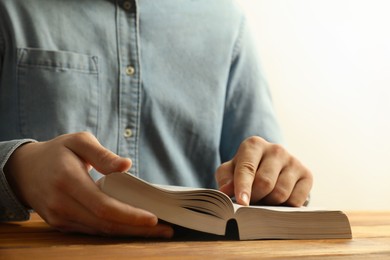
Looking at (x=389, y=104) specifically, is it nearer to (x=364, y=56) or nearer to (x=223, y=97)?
(x=364, y=56)

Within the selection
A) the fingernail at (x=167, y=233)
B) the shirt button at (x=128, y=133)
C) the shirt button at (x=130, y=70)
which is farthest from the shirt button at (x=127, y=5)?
the fingernail at (x=167, y=233)

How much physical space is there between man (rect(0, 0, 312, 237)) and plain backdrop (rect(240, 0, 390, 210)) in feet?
1.51

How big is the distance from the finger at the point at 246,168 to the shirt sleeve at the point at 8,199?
308 millimetres

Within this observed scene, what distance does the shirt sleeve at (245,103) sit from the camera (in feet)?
4.74

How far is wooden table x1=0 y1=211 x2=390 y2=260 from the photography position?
65 cm

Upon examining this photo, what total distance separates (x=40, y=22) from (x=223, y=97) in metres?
0.45

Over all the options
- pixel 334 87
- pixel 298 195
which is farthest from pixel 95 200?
pixel 334 87

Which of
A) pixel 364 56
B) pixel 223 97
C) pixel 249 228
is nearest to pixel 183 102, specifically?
pixel 223 97

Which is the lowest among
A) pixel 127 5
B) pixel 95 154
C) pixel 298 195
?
pixel 298 195

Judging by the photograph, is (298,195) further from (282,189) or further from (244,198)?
(244,198)

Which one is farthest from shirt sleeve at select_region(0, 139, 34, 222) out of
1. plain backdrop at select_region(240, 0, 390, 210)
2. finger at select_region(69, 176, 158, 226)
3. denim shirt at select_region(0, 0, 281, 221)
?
plain backdrop at select_region(240, 0, 390, 210)

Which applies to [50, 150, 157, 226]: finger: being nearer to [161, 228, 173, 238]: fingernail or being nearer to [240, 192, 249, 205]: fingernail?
[161, 228, 173, 238]: fingernail

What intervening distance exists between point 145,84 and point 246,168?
0.48 m

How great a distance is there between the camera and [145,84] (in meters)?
1.35
